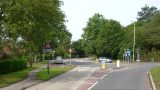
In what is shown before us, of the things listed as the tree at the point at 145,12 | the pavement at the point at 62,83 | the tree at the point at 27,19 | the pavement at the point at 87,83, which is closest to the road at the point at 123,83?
the pavement at the point at 87,83

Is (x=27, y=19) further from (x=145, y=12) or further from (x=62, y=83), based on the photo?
(x=145, y=12)

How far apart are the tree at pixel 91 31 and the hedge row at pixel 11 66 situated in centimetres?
7559

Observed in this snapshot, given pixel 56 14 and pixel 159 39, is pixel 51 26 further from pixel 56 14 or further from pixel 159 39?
pixel 159 39

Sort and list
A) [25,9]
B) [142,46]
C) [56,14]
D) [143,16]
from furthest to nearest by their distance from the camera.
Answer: [143,16]
[142,46]
[56,14]
[25,9]

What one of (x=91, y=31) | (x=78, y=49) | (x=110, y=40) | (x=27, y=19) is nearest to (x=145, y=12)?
(x=78, y=49)

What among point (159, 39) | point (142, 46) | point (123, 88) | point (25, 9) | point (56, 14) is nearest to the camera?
point (123, 88)

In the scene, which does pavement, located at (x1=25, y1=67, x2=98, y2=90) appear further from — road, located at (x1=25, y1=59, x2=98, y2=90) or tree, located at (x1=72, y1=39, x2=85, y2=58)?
tree, located at (x1=72, y1=39, x2=85, y2=58)

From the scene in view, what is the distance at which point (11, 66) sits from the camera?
4878 centimetres

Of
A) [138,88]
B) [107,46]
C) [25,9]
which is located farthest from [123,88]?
[107,46]

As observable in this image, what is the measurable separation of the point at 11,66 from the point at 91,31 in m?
88.2

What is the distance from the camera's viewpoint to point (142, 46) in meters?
106

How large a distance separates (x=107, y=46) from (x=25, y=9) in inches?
3141

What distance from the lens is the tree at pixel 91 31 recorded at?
5226 inches

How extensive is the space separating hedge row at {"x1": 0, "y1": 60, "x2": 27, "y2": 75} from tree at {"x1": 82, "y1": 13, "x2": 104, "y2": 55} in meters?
75.6
